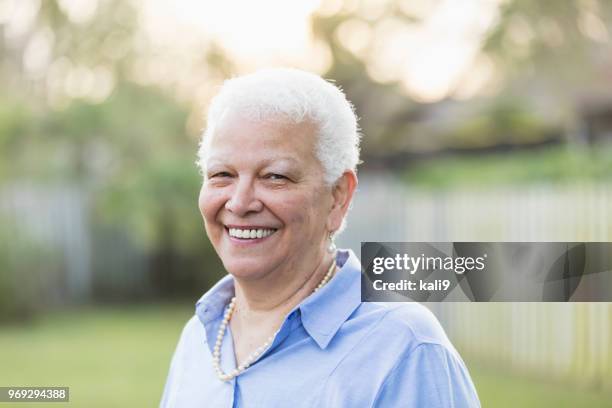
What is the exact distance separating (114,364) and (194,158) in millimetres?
3695

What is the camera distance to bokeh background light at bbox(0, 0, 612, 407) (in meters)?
5.62

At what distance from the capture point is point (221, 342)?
1.70 meters

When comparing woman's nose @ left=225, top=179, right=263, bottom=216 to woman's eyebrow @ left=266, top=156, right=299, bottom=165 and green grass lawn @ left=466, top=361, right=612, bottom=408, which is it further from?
green grass lawn @ left=466, top=361, right=612, bottom=408

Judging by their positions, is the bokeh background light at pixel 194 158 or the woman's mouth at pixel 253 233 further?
the bokeh background light at pixel 194 158

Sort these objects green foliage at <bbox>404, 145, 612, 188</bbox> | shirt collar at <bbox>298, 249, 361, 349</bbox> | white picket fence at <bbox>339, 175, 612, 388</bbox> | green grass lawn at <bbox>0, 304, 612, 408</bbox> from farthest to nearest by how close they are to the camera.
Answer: green foliage at <bbox>404, 145, 612, 188</bbox> → white picket fence at <bbox>339, 175, 612, 388</bbox> → green grass lawn at <bbox>0, 304, 612, 408</bbox> → shirt collar at <bbox>298, 249, 361, 349</bbox>

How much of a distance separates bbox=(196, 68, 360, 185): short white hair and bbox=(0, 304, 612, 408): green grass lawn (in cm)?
344

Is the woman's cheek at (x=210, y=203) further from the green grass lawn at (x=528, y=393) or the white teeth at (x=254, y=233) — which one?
the green grass lawn at (x=528, y=393)

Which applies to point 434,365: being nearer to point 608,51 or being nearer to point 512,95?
point 608,51

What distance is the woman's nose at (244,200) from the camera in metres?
1.52

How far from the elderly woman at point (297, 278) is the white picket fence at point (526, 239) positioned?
3.87 m

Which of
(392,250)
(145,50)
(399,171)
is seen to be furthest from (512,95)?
(392,250)

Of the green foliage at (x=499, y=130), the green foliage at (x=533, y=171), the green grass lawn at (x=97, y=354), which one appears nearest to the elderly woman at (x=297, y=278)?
the green grass lawn at (x=97, y=354)

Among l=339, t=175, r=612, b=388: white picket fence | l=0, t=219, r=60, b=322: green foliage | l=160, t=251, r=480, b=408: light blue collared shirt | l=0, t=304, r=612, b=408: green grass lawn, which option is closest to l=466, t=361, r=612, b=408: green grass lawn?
l=0, t=304, r=612, b=408: green grass lawn

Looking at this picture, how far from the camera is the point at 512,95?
10.0m
